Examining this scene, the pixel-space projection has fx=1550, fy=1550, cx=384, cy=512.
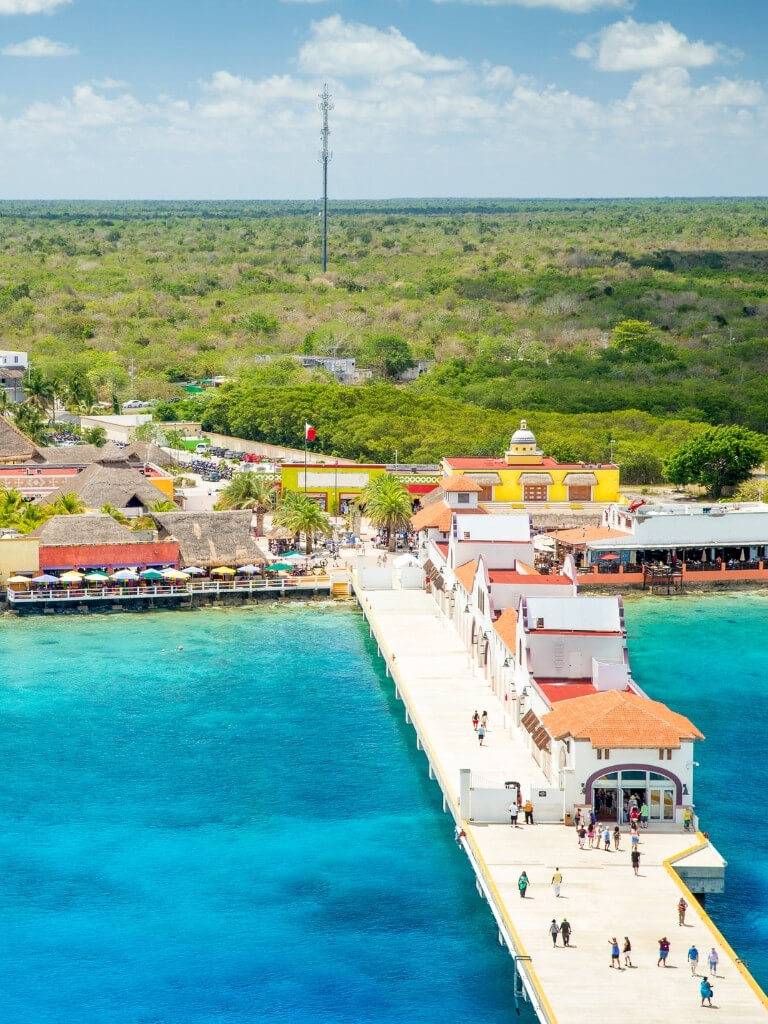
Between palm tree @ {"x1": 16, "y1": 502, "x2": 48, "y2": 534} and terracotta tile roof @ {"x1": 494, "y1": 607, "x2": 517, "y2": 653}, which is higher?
terracotta tile roof @ {"x1": 494, "y1": 607, "x2": 517, "y2": 653}

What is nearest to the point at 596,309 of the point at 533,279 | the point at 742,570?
the point at 533,279

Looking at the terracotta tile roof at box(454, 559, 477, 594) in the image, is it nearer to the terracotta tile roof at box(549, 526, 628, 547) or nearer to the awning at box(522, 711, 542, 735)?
the terracotta tile roof at box(549, 526, 628, 547)

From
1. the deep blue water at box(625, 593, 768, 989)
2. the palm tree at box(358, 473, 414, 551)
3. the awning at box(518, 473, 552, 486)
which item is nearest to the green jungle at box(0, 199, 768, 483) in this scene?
the awning at box(518, 473, 552, 486)

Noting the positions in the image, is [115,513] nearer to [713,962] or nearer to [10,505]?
[10,505]

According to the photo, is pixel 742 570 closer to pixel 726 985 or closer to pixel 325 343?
pixel 726 985

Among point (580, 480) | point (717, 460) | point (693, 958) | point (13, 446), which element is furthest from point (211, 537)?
point (693, 958)

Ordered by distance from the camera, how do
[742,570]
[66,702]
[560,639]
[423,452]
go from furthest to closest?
[423,452] → [742,570] → [66,702] → [560,639]
